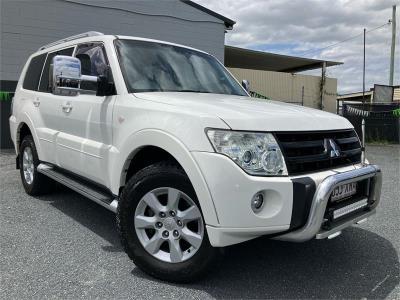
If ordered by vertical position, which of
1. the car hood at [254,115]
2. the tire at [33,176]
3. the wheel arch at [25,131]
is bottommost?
the tire at [33,176]

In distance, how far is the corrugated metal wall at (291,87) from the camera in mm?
20802

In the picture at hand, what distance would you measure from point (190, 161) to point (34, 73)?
3.97 metres

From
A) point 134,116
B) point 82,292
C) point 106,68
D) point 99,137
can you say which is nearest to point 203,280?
point 82,292

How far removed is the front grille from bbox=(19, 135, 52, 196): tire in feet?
12.3

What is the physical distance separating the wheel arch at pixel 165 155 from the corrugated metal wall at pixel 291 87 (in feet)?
51.1

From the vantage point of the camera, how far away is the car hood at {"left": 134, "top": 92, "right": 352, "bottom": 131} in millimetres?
3074

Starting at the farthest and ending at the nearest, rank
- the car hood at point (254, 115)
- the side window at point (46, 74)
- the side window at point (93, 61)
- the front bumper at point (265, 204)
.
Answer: the side window at point (46, 74) → the side window at point (93, 61) → the car hood at point (254, 115) → the front bumper at point (265, 204)

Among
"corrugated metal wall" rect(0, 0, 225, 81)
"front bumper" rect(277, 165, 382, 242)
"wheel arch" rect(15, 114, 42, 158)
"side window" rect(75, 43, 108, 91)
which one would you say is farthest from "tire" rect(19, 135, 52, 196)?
"corrugated metal wall" rect(0, 0, 225, 81)

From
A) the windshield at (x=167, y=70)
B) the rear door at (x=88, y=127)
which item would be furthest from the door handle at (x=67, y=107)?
the windshield at (x=167, y=70)

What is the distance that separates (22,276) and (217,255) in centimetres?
156

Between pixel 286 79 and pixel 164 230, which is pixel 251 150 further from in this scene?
pixel 286 79

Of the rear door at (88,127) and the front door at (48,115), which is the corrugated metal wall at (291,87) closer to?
the front door at (48,115)

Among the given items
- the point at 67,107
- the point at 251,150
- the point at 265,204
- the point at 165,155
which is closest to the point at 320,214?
the point at 265,204

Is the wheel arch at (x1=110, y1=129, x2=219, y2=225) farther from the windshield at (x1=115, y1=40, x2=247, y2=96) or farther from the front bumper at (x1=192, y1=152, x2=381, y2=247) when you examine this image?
the windshield at (x1=115, y1=40, x2=247, y2=96)
